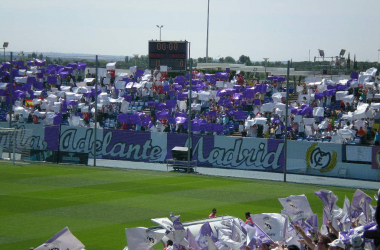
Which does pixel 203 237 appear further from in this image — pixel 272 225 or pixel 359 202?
pixel 359 202

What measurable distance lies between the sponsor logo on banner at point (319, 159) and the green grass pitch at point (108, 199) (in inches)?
115

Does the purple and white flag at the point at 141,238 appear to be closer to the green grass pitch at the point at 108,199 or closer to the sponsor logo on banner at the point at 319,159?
the green grass pitch at the point at 108,199

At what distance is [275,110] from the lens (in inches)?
1454

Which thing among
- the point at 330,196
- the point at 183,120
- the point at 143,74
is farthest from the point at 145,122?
the point at 330,196

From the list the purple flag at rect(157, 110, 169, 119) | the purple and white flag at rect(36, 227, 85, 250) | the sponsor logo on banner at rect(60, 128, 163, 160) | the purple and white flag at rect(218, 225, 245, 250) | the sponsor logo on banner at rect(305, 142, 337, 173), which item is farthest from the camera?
the purple flag at rect(157, 110, 169, 119)

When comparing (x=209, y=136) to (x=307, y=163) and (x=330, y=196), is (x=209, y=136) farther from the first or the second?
(x=330, y=196)

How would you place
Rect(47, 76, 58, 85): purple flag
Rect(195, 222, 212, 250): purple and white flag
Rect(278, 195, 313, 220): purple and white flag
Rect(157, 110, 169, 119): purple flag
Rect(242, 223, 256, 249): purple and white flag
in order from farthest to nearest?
Rect(47, 76, 58, 85): purple flag
Rect(157, 110, 169, 119): purple flag
Rect(278, 195, 313, 220): purple and white flag
Rect(195, 222, 212, 250): purple and white flag
Rect(242, 223, 256, 249): purple and white flag

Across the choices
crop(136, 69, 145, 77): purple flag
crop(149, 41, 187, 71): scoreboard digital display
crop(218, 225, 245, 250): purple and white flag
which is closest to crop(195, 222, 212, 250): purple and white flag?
crop(218, 225, 245, 250): purple and white flag

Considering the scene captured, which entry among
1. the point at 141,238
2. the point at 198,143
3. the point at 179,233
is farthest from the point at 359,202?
the point at 198,143

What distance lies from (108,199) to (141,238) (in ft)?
46.9

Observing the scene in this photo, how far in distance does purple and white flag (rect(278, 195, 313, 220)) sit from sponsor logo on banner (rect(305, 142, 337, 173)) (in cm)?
1941

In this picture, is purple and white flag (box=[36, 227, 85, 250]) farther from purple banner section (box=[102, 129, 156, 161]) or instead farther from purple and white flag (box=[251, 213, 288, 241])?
purple banner section (box=[102, 129, 156, 161])

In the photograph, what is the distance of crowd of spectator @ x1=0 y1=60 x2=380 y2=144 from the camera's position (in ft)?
112

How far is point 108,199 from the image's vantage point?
74.7 feet
